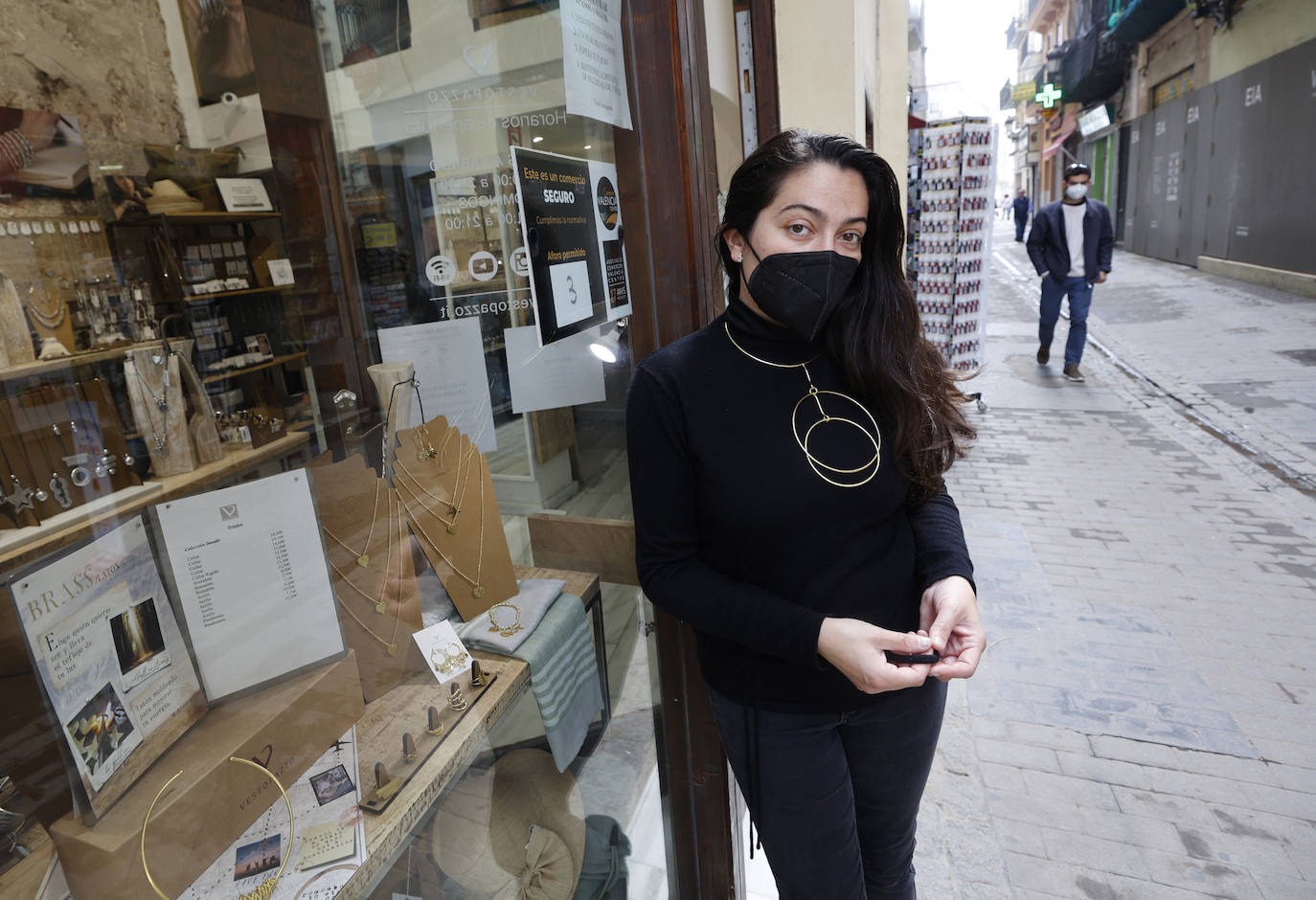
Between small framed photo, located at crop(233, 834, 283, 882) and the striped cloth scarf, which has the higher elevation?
small framed photo, located at crop(233, 834, 283, 882)

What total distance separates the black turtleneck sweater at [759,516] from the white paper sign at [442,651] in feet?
1.16

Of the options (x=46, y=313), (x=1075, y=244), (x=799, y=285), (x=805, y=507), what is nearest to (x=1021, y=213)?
(x=1075, y=244)

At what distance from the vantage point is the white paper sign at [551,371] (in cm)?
144

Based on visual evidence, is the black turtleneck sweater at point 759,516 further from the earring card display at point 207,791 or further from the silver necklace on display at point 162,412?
the silver necklace on display at point 162,412

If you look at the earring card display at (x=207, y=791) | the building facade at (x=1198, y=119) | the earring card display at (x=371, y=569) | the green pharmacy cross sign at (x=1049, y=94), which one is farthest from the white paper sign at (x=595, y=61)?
the green pharmacy cross sign at (x=1049, y=94)

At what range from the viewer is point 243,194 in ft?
3.46

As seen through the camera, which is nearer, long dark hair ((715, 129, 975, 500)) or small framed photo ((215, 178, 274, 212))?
small framed photo ((215, 178, 274, 212))

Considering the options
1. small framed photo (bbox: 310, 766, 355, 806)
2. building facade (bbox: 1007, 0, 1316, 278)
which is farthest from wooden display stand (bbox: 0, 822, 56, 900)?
building facade (bbox: 1007, 0, 1316, 278)

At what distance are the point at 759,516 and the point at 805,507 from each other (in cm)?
8

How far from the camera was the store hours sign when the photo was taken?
143 cm

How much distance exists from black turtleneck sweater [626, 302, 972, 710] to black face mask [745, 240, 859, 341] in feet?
0.17

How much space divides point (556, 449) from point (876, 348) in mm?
723

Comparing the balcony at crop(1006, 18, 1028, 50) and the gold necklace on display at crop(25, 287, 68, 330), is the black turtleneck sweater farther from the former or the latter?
the balcony at crop(1006, 18, 1028, 50)

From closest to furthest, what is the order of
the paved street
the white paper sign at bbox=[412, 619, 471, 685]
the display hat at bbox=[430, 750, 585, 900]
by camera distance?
the white paper sign at bbox=[412, 619, 471, 685]
the display hat at bbox=[430, 750, 585, 900]
the paved street
